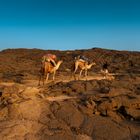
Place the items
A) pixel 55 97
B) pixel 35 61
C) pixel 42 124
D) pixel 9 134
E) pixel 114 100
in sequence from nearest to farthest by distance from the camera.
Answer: pixel 9 134
pixel 42 124
pixel 114 100
pixel 55 97
pixel 35 61

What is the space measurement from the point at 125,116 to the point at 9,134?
3.88 m

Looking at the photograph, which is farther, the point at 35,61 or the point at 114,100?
the point at 35,61

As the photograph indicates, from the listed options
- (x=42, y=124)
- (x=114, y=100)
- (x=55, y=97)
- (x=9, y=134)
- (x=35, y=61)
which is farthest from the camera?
(x=35, y=61)

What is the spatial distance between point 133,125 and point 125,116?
694mm

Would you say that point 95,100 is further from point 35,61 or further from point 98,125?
→ point 35,61

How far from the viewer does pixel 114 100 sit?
12391mm

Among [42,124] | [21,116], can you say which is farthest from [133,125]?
[21,116]

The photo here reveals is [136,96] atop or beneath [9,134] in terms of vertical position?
atop

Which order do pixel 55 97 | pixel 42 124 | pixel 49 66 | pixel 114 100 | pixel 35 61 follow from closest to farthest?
pixel 42 124 < pixel 114 100 < pixel 55 97 < pixel 49 66 < pixel 35 61

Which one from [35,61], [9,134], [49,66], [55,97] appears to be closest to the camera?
[9,134]

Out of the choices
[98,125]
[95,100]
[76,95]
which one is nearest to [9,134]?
[98,125]

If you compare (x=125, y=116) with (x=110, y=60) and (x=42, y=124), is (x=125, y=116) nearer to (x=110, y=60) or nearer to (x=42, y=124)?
(x=42, y=124)

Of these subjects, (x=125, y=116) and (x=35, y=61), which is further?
(x=35, y=61)

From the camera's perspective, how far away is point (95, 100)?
503 inches
